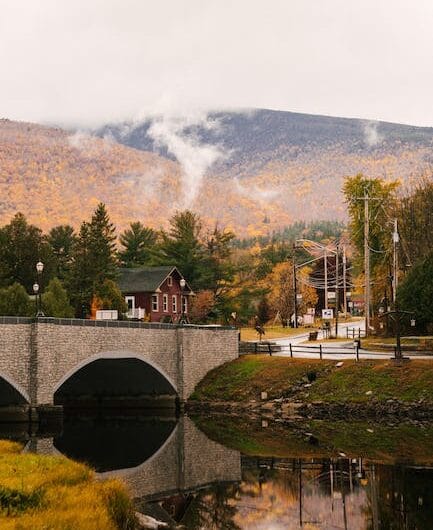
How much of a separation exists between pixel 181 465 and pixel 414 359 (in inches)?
825

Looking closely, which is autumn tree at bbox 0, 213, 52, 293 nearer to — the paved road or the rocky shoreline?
the paved road

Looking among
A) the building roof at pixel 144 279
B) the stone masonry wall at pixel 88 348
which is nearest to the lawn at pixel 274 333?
the building roof at pixel 144 279

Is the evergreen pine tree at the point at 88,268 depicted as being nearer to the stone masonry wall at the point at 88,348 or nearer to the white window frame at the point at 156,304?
the white window frame at the point at 156,304

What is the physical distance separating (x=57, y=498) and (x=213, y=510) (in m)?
7.02

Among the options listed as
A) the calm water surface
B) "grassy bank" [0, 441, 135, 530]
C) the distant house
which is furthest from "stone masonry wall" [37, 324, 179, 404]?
the distant house

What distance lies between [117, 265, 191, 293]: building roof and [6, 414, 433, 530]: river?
Answer: 34505 millimetres

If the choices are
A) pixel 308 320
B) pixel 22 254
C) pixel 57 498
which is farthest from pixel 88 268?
pixel 57 498

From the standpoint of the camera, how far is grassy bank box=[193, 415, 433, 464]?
117ft

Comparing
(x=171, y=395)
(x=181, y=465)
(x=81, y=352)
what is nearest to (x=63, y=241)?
(x=171, y=395)

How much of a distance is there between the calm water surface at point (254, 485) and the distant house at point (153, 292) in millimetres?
40271

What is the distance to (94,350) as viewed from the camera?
47906 millimetres

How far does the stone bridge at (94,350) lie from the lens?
43312 millimetres

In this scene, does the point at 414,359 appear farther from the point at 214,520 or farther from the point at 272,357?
the point at 214,520

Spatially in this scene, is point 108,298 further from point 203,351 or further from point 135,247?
point 135,247
